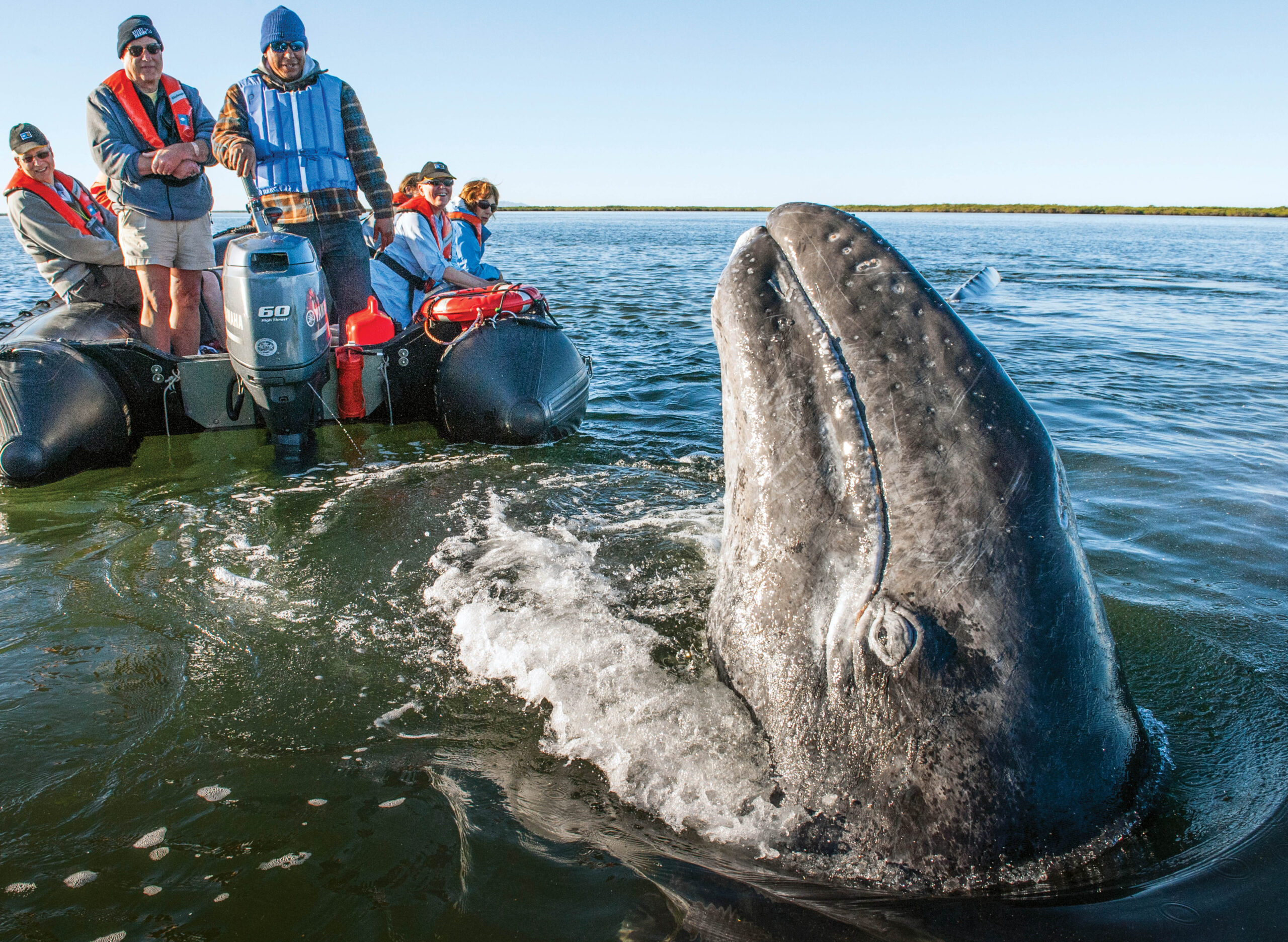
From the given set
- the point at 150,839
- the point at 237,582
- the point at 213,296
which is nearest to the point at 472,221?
the point at 213,296

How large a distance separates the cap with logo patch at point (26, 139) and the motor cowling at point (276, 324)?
2.88 m

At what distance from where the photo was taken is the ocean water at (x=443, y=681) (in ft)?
8.65

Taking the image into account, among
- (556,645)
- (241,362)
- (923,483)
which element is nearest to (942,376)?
(923,483)

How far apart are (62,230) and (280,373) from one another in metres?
3.33

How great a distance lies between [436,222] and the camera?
383 inches

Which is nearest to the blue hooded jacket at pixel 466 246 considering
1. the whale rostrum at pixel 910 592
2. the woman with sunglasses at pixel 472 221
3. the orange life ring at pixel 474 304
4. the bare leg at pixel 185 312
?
the woman with sunglasses at pixel 472 221

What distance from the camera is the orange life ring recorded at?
27.8ft

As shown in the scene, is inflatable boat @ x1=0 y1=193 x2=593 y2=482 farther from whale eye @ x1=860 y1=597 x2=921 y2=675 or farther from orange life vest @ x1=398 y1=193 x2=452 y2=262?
whale eye @ x1=860 y1=597 x2=921 y2=675

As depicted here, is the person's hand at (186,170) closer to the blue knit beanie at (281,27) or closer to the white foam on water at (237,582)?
the blue knit beanie at (281,27)

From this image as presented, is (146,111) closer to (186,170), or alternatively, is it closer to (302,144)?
(186,170)

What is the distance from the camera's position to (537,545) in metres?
5.12

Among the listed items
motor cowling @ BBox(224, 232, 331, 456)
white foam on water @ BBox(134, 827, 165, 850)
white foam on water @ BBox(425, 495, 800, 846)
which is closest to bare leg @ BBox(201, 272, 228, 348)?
motor cowling @ BBox(224, 232, 331, 456)

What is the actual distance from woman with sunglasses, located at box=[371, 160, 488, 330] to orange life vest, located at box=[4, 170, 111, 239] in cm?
267

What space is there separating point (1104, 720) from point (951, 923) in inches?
30.4
